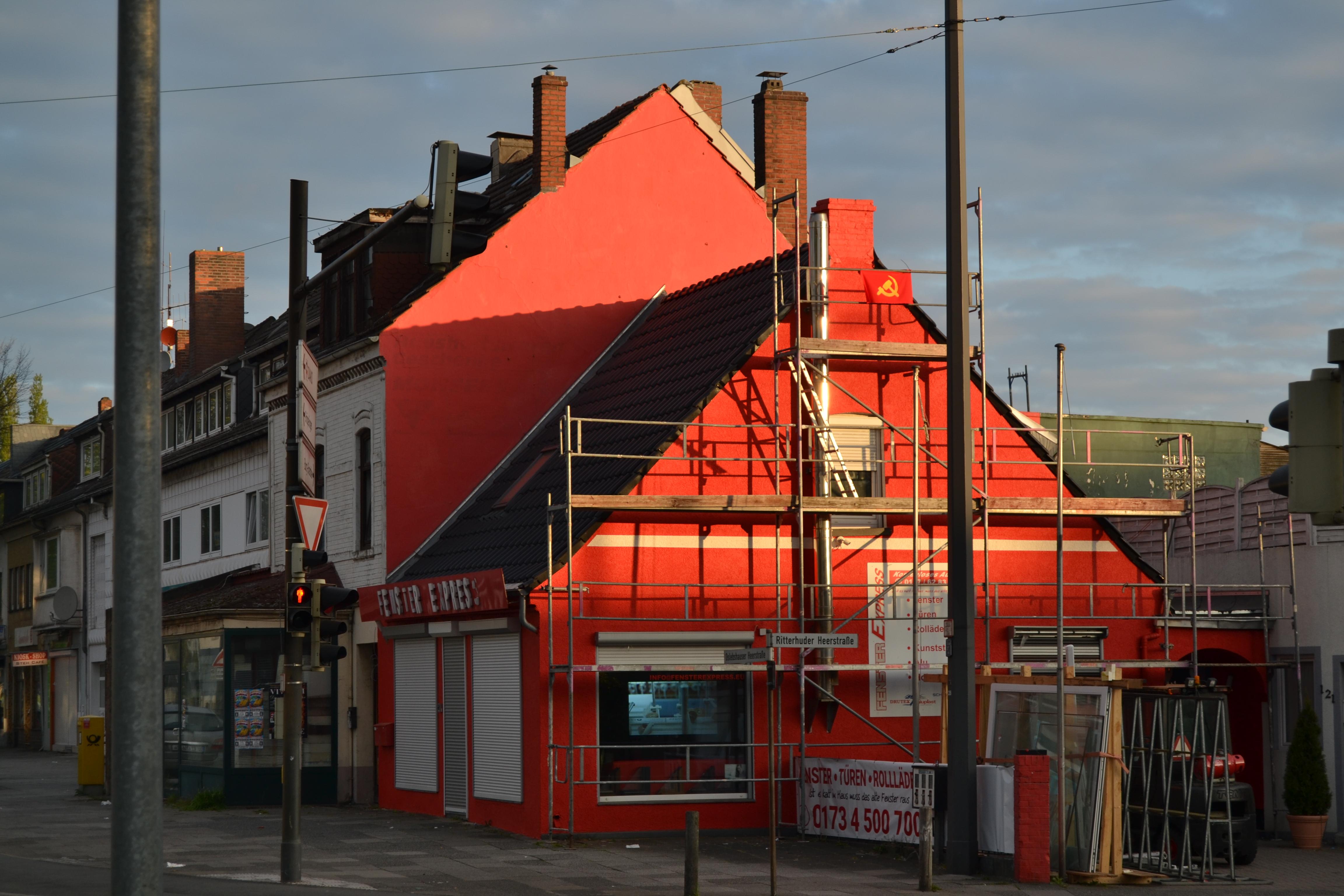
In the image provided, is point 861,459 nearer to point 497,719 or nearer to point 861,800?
point 861,800

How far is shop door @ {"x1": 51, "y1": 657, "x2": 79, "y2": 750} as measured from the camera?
47438 millimetres

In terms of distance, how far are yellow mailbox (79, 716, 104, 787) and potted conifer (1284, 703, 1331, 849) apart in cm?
1937

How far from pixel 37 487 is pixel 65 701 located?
28.9 ft

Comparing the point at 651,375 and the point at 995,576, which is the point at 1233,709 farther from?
the point at 651,375

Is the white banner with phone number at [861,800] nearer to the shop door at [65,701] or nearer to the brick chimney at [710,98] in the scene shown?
the brick chimney at [710,98]

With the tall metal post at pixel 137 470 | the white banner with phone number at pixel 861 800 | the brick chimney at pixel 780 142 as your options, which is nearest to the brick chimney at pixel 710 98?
the brick chimney at pixel 780 142

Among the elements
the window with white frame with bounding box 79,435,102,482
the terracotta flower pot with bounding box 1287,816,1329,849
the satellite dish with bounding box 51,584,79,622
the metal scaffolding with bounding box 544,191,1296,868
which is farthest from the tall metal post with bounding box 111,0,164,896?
the window with white frame with bounding box 79,435,102,482

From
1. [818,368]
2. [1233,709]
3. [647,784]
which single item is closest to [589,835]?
[647,784]

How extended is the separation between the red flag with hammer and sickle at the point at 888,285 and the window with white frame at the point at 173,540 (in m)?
22.0

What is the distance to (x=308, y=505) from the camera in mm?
17078

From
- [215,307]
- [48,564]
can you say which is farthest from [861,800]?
[48,564]

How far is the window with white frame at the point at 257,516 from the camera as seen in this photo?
32875 mm

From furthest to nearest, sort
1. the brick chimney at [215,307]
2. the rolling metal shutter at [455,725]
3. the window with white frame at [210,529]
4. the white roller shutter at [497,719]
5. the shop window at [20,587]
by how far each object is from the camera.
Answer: the shop window at [20,587] → the brick chimney at [215,307] → the window with white frame at [210,529] → the rolling metal shutter at [455,725] → the white roller shutter at [497,719]

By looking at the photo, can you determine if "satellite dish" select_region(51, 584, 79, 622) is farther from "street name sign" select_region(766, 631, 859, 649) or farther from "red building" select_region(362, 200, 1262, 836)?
"street name sign" select_region(766, 631, 859, 649)
